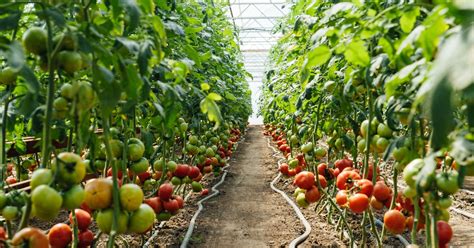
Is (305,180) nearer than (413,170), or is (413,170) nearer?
(413,170)

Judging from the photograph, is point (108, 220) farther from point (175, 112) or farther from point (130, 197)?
point (175, 112)

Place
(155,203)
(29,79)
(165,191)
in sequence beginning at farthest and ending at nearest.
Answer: (165,191) < (155,203) < (29,79)

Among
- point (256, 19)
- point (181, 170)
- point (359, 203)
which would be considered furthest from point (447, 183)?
point (256, 19)

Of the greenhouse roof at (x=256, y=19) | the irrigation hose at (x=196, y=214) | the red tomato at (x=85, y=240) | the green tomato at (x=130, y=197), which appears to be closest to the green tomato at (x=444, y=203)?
the green tomato at (x=130, y=197)

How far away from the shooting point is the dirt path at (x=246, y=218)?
11.4 feet

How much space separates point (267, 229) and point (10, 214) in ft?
9.09

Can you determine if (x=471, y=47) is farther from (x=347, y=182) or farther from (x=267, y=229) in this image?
(x=267, y=229)

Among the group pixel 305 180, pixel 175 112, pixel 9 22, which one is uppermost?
pixel 9 22

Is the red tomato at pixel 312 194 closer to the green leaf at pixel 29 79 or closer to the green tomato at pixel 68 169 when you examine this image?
the green tomato at pixel 68 169

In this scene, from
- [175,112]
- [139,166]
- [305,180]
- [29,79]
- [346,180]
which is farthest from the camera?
[305,180]

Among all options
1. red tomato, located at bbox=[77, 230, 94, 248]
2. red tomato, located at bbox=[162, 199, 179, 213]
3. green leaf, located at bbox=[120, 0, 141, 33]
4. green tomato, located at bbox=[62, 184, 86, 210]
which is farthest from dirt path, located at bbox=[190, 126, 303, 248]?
green leaf, located at bbox=[120, 0, 141, 33]

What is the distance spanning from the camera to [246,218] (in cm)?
418

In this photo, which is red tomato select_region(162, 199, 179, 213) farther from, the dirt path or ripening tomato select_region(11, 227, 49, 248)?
ripening tomato select_region(11, 227, 49, 248)

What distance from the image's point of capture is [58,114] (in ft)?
3.86
